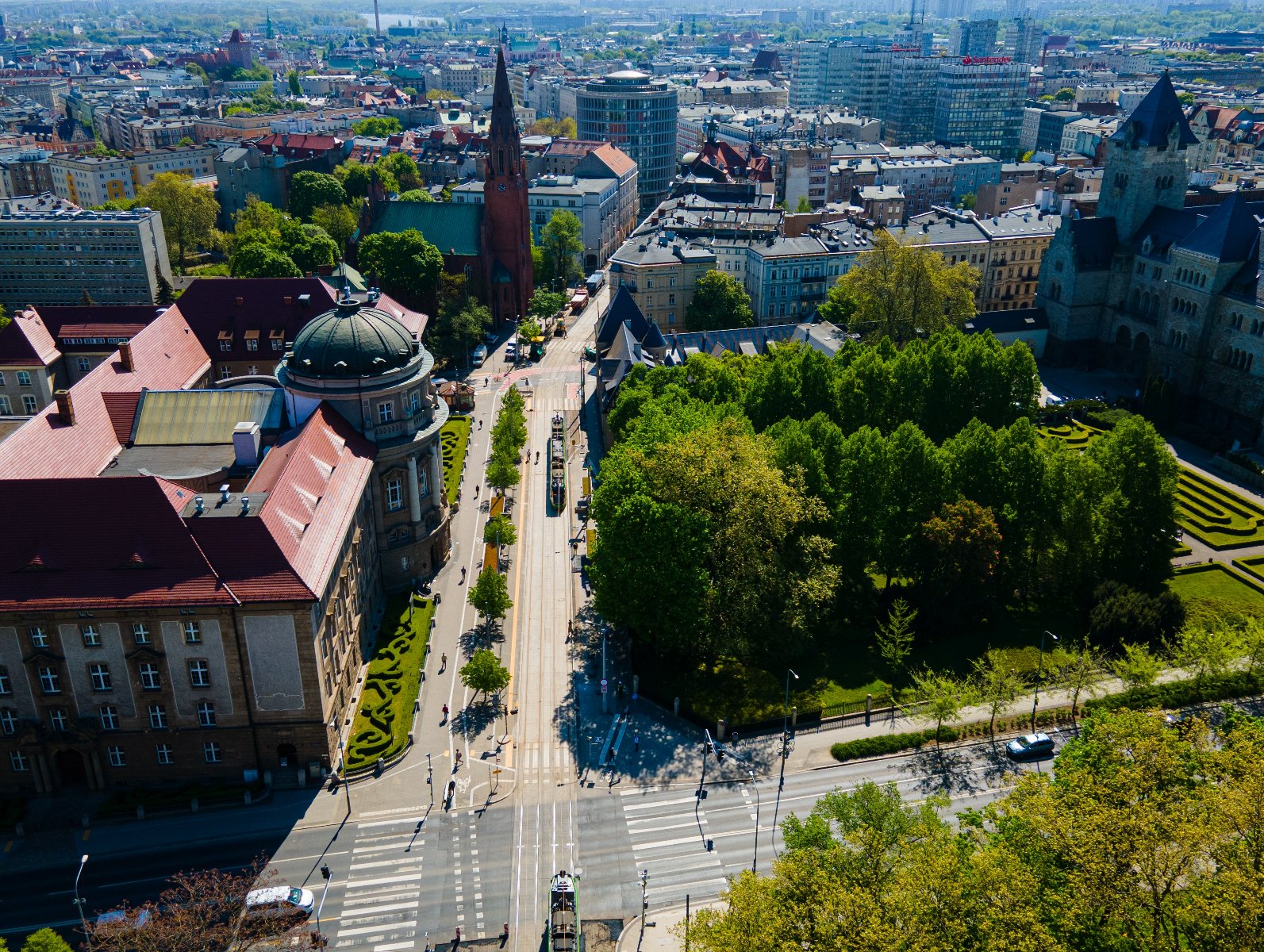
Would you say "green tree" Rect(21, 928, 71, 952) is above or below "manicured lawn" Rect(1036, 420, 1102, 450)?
above

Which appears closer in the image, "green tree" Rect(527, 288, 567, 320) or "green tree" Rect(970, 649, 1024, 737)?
"green tree" Rect(970, 649, 1024, 737)

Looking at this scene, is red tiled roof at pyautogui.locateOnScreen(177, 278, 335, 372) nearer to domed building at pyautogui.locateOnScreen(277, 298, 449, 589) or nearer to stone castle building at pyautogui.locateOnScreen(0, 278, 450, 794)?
domed building at pyautogui.locateOnScreen(277, 298, 449, 589)

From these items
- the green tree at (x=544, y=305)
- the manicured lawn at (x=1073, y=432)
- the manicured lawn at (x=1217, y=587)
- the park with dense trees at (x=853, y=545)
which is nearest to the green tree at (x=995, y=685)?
the park with dense trees at (x=853, y=545)

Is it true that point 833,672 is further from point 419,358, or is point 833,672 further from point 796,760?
point 419,358

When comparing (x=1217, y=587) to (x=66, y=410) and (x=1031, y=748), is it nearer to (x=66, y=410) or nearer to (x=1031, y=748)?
(x=1031, y=748)

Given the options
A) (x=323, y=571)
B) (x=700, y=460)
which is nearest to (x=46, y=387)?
(x=323, y=571)

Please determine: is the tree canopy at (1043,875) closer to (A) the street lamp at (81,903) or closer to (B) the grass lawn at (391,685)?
(B) the grass lawn at (391,685)

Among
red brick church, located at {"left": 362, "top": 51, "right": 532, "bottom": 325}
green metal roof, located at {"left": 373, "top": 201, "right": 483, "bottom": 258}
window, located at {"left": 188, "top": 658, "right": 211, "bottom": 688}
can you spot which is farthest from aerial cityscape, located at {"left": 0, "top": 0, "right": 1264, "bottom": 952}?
green metal roof, located at {"left": 373, "top": 201, "right": 483, "bottom": 258}
